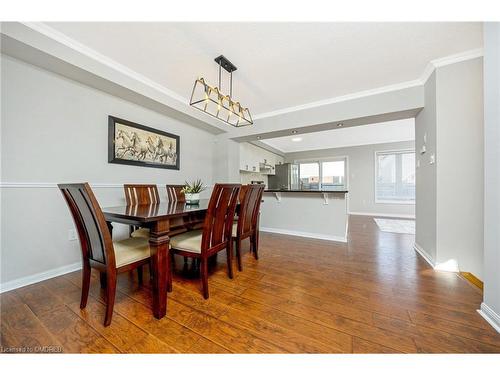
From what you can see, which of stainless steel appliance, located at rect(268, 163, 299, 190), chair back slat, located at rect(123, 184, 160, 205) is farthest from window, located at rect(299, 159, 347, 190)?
chair back slat, located at rect(123, 184, 160, 205)

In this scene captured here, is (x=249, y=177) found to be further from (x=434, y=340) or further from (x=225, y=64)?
(x=434, y=340)

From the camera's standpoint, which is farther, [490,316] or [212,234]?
[212,234]

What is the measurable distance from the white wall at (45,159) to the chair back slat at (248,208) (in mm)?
1672

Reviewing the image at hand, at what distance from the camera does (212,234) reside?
1640mm

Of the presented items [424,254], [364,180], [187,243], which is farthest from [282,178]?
[187,243]

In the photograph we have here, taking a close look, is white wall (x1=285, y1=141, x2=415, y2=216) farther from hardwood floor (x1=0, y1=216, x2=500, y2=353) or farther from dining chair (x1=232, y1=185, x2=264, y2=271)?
dining chair (x1=232, y1=185, x2=264, y2=271)

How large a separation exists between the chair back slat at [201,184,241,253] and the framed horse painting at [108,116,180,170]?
174 centimetres

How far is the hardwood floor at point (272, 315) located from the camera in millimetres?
1092

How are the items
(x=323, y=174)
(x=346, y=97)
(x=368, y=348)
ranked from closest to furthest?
(x=368, y=348) → (x=346, y=97) → (x=323, y=174)

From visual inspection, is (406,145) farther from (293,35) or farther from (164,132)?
(164,132)

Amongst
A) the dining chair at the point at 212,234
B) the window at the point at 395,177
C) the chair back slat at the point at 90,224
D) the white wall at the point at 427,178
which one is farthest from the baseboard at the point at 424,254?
the window at the point at 395,177

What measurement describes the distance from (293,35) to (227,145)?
2.49 m

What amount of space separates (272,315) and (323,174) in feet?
20.6
